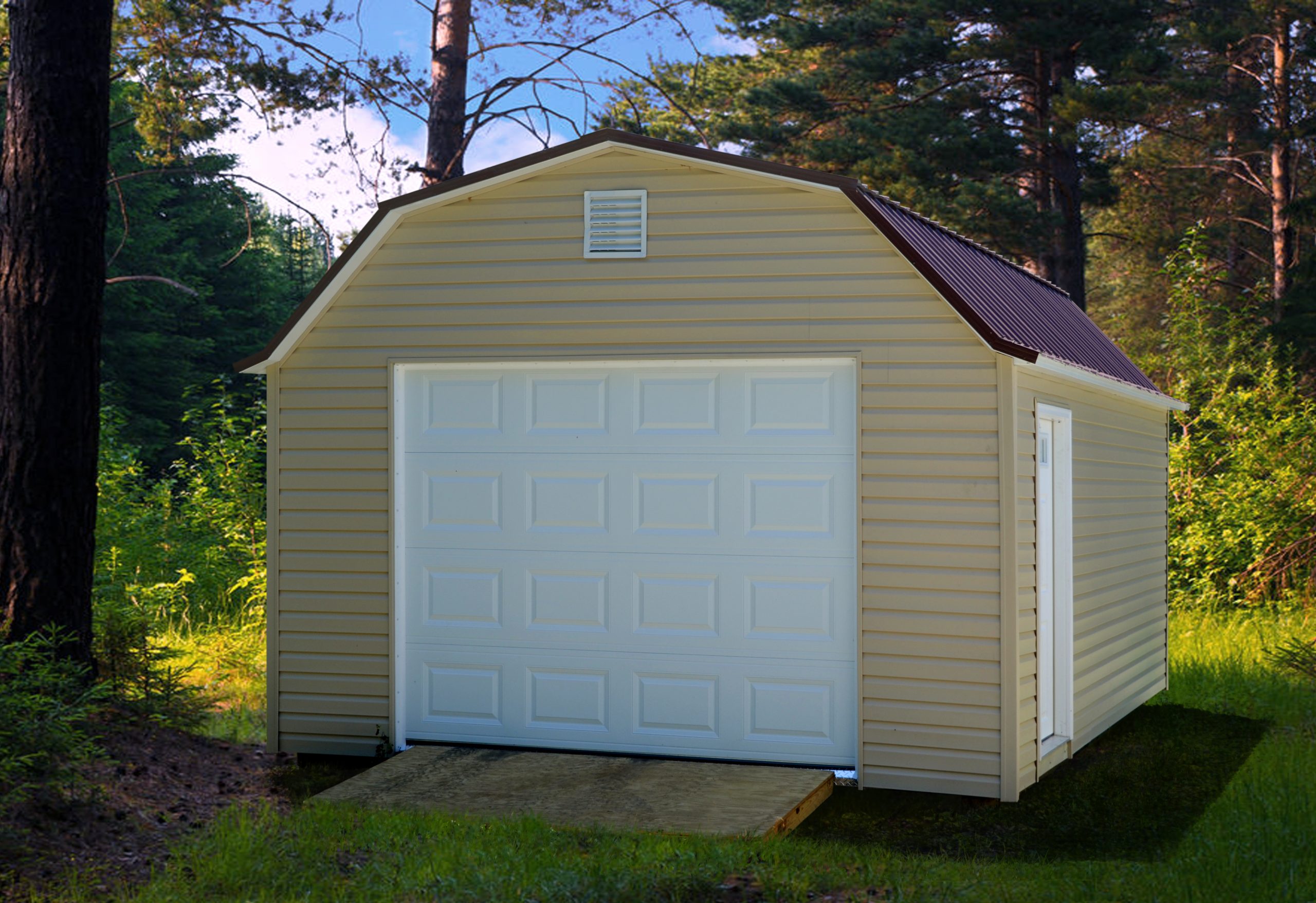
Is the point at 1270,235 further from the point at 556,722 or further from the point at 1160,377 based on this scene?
the point at 556,722

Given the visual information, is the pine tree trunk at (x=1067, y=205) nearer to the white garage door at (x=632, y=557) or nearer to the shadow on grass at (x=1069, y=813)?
the shadow on grass at (x=1069, y=813)

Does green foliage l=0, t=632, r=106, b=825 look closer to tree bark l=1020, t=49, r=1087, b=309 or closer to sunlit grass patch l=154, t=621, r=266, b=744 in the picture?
sunlit grass patch l=154, t=621, r=266, b=744

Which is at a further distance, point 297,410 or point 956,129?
point 956,129

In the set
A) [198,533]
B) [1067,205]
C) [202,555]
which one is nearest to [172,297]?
[198,533]

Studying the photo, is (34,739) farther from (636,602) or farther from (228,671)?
(228,671)

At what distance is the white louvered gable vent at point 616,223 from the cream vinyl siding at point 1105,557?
7.28 ft

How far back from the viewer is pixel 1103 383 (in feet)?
27.2

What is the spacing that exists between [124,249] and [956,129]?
1755cm

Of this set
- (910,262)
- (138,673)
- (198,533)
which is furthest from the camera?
(198,533)

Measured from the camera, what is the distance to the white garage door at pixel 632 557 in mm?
7180

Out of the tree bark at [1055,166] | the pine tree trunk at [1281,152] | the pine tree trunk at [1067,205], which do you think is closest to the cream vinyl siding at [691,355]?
the tree bark at [1055,166]

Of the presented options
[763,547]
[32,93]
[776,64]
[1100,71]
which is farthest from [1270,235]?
[32,93]

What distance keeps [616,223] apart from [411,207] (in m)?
1.25

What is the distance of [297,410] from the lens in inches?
308
